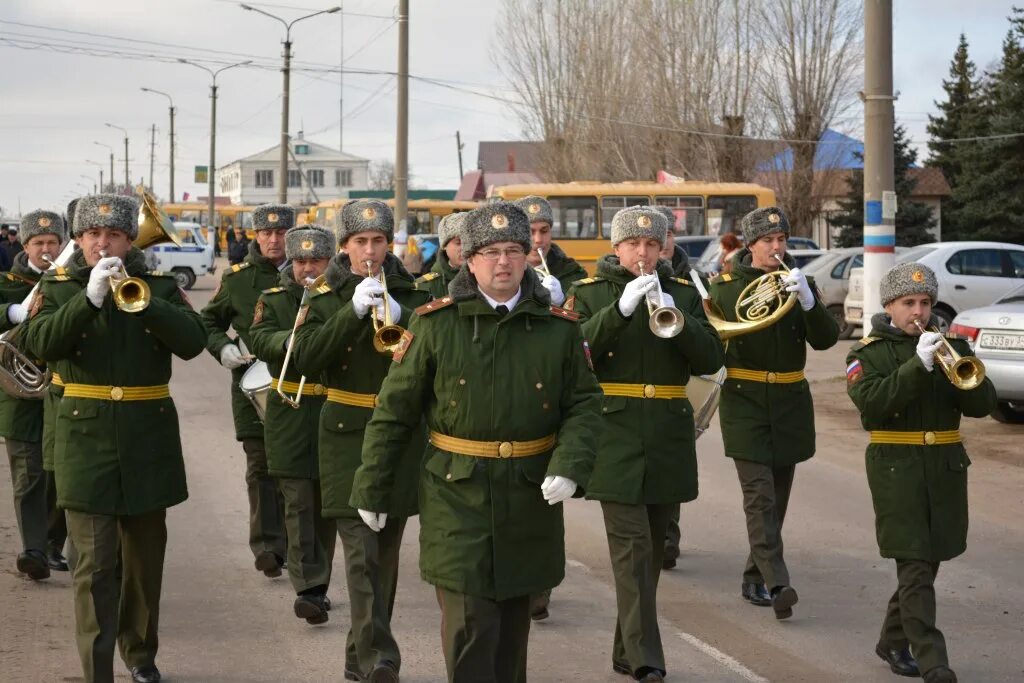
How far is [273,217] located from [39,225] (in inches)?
55.2

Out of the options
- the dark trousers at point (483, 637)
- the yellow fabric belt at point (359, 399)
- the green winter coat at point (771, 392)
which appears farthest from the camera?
the green winter coat at point (771, 392)

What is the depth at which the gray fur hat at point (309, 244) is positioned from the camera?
8.15 meters

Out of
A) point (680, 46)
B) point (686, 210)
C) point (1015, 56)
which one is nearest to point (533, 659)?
point (686, 210)

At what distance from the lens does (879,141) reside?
15.4 m

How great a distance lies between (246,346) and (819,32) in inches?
1704

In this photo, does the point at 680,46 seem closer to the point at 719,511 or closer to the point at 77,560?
the point at 719,511

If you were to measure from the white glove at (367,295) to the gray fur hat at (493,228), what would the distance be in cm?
130

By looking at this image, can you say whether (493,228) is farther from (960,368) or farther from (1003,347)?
(1003,347)

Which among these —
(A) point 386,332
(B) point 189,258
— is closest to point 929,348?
(A) point 386,332

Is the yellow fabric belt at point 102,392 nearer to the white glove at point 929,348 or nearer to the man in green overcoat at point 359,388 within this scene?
the man in green overcoat at point 359,388

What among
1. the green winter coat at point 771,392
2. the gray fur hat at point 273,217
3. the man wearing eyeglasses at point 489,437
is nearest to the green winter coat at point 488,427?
the man wearing eyeglasses at point 489,437

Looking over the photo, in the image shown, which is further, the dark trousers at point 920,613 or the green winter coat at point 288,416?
the green winter coat at point 288,416

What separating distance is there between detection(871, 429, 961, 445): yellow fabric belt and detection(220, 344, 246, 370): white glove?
3.73 m

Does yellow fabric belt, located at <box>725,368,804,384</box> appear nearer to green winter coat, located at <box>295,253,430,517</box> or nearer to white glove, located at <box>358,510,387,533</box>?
green winter coat, located at <box>295,253,430,517</box>
